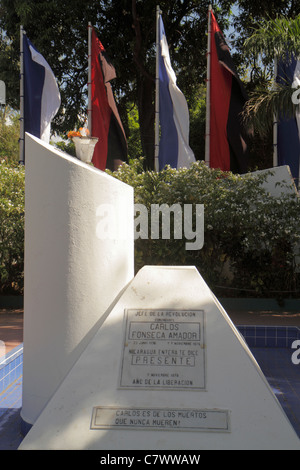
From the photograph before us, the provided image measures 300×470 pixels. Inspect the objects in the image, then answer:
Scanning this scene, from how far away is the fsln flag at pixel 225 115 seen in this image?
480 inches

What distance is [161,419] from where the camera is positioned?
2613mm

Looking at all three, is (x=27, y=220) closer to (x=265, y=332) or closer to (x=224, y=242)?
(x=265, y=332)

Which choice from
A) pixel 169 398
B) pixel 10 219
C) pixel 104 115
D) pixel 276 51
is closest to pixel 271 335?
pixel 169 398

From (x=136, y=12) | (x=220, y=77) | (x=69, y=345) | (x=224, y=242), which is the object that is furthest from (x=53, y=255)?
(x=136, y=12)

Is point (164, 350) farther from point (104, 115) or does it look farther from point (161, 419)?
point (104, 115)

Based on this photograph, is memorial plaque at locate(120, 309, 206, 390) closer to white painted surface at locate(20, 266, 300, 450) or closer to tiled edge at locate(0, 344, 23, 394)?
white painted surface at locate(20, 266, 300, 450)

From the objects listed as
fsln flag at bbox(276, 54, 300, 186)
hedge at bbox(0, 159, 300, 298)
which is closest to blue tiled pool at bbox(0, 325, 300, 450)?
hedge at bbox(0, 159, 300, 298)

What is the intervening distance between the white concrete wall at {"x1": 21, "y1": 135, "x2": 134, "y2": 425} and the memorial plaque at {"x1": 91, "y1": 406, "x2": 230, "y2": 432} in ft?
2.91

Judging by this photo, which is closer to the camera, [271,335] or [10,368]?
[10,368]

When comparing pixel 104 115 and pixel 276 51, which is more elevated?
pixel 276 51

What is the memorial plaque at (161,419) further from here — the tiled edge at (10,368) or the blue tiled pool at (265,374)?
the tiled edge at (10,368)

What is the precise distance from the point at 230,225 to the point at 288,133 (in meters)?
3.83

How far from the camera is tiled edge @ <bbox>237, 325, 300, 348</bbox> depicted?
6.87 m

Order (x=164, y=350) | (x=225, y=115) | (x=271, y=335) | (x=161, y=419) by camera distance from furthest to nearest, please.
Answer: (x=225, y=115) < (x=271, y=335) < (x=164, y=350) < (x=161, y=419)
